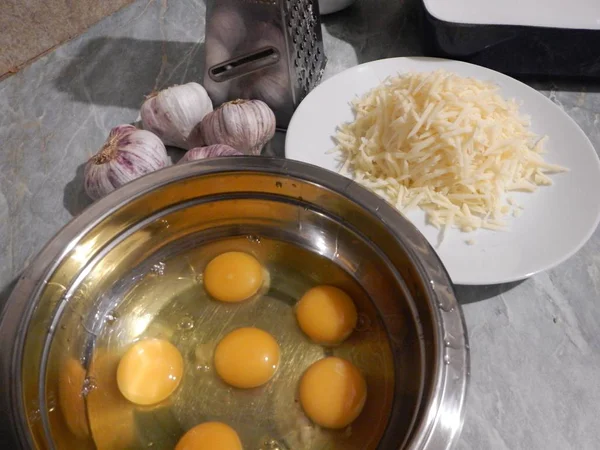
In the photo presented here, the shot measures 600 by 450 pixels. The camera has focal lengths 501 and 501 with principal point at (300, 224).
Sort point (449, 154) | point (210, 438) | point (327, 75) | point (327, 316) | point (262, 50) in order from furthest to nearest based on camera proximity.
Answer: point (327, 75) < point (262, 50) < point (449, 154) < point (327, 316) < point (210, 438)

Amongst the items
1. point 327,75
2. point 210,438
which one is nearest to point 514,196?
point 327,75

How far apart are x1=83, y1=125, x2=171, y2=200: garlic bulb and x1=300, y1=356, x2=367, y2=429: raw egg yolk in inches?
26.2

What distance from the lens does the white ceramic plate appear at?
116 cm

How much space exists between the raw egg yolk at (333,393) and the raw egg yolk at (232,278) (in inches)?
10.1

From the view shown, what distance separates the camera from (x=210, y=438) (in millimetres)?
999

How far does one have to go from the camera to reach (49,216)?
1.47 metres

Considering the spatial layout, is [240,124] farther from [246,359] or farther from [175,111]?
[246,359]

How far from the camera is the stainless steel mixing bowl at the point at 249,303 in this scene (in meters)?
0.87

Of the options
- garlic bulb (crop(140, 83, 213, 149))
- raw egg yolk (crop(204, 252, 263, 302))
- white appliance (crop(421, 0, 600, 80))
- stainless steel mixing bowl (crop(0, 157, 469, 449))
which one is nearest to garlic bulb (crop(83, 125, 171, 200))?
garlic bulb (crop(140, 83, 213, 149))

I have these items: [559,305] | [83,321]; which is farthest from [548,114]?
[83,321]

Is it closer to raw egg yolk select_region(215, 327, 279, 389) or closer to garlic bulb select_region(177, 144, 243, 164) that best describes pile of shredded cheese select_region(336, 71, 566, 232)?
garlic bulb select_region(177, 144, 243, 164)

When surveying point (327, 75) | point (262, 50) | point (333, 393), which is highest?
point (262, 50)

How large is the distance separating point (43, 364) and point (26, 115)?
1092 millimetres

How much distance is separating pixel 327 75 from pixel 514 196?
2.68 ft
